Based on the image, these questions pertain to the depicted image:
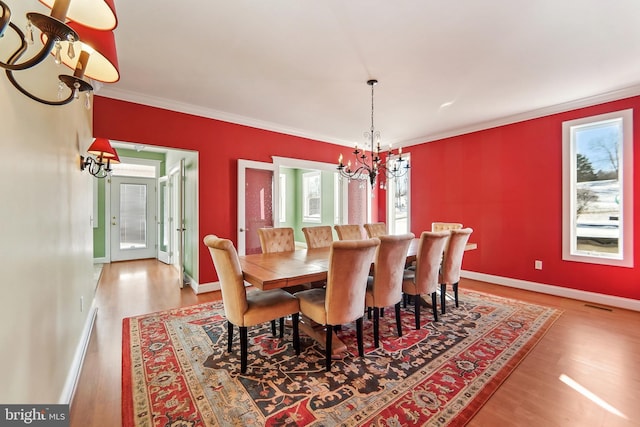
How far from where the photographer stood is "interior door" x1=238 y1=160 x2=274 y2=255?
4.28 metres

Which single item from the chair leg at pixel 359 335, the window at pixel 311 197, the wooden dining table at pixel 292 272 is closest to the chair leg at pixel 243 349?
the wooden dining table at pixel 292 272

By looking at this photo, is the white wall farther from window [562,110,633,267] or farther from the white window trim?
the white window trim

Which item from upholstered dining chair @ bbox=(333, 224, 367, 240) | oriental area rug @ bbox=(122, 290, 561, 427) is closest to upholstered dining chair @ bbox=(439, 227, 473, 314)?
oriental area rug @ bbox=(122, 290, 561, 427)

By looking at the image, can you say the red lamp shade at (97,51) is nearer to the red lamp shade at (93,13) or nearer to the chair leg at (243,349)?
the red lamp shade at (93,13)

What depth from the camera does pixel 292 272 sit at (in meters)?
2.15

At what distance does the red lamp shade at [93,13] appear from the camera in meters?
0.86

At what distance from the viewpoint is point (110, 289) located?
420 centimetres

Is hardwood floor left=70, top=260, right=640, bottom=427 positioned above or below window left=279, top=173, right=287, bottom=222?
below

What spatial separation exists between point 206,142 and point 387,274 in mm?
3205

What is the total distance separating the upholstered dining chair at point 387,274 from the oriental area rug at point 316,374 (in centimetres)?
37

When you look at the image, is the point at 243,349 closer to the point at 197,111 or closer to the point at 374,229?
the point at 374,229

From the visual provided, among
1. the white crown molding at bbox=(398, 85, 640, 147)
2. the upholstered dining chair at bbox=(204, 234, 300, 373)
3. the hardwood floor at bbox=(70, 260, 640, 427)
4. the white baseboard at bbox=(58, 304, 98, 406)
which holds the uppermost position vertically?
the white crown molding at bbox=(398, 85, 640, 147)

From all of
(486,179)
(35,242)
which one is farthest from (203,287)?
(486,179)

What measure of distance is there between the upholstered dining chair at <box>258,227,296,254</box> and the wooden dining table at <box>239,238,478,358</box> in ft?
0.86
